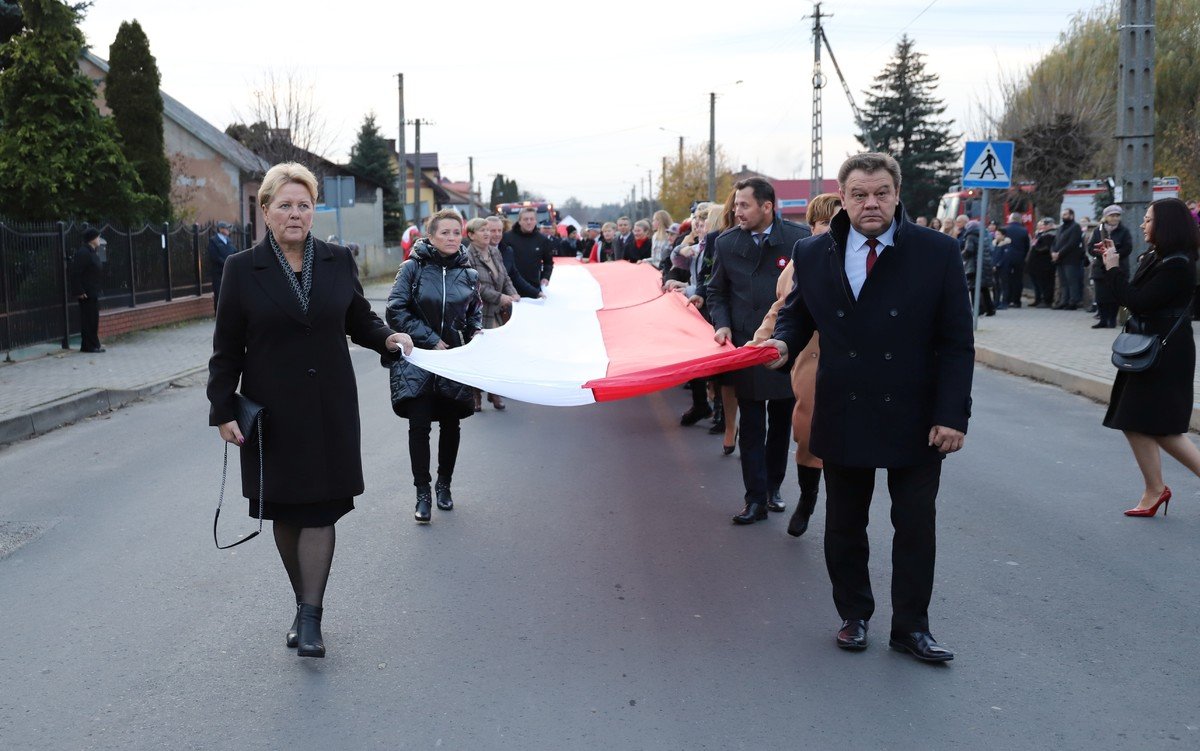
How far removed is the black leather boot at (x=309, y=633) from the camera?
4703 millimetres

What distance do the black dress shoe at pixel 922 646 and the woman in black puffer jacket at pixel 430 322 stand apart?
10.9 ft

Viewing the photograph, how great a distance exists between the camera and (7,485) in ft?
28.0

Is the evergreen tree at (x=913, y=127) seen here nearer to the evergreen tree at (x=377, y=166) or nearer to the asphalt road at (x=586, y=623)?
the evergreen tree at (x=377, y=166)

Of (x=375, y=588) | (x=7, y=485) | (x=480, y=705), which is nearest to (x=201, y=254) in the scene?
(x=7, y=485)

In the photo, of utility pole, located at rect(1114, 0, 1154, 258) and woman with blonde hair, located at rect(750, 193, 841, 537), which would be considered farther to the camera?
utility pole, located at rect(1114, 0, 1154, 258)

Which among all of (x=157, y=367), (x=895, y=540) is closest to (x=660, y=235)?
(x=157, y=367)

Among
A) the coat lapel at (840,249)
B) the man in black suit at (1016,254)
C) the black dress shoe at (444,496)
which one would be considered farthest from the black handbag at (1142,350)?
the man in black suit at (1016,254)

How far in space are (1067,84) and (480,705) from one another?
42121 mm

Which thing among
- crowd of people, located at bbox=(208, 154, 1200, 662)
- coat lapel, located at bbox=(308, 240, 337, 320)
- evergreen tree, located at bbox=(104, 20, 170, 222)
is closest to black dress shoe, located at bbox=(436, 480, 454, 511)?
crowd of people, located at bbox=(208, 154, 1200, 662)

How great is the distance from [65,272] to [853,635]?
16149 millimetres

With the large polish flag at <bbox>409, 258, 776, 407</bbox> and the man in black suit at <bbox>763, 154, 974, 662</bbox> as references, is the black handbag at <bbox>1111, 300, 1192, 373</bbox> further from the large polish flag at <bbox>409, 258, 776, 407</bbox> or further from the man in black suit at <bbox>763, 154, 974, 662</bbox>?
the man in black suit at <bbox>763, 154, 974, 662</bbox>

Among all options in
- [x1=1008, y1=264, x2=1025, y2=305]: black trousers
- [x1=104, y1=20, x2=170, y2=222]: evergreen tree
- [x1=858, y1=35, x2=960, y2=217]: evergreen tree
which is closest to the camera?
[x1=1008, y1=264, x2=1025, y2=305]: black trousers

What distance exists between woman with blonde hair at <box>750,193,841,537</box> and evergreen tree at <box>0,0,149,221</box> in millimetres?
17888

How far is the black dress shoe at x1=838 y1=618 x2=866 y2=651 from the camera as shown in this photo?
479 centimetres
